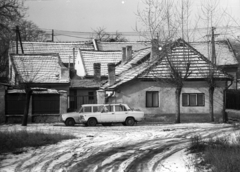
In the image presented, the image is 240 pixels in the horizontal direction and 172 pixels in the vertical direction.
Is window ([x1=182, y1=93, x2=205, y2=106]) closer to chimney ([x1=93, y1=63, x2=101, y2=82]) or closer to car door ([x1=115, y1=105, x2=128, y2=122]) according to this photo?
car door ([x1=115, y1=105, x2=128, y2=122])

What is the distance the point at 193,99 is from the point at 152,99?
3.12 metres

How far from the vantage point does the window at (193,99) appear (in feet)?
107

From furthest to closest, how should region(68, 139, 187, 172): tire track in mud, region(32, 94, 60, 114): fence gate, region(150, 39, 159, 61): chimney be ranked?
region(32, 94, 60, 114): fence gate → region(150, 39, 159, 61): chimney → region(68, 139, 187, 172): tire track in mud

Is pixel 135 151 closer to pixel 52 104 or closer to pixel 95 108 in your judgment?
pixel 95 108

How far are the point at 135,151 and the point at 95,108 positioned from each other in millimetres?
13574

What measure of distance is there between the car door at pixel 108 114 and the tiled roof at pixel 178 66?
14.0 ft

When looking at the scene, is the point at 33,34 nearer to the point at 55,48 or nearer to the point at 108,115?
the point at 55,48

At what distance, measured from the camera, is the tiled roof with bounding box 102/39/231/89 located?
101 ft

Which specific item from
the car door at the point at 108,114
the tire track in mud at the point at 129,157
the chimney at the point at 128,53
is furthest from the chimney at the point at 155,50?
the tire track in mud at the point at 129,157

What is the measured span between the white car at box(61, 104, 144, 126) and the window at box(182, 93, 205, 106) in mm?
5559

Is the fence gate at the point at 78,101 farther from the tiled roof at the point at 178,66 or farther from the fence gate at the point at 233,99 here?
the fence gate at the point at 233,99

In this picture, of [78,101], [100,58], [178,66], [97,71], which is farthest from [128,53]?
[178,66]

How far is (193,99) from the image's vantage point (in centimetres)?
3253

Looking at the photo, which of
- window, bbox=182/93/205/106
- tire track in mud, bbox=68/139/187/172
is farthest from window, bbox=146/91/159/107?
tire track in mud, bbox=68/139/187/172
